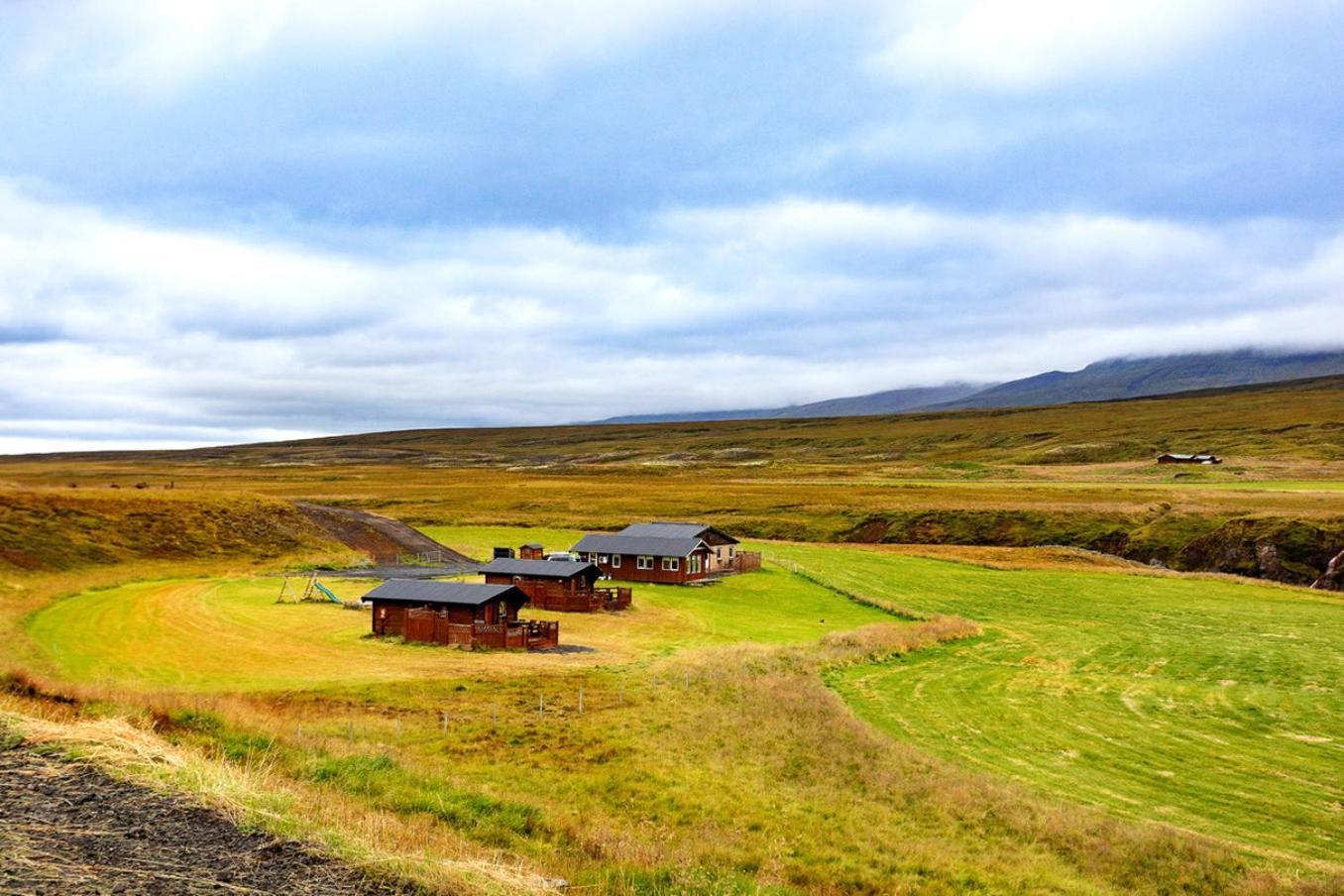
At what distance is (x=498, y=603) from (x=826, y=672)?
711 inches

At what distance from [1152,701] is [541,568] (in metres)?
37.3

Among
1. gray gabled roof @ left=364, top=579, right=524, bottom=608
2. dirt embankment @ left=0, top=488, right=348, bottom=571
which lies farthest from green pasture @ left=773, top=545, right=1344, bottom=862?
dirt embankment @ left=0, top=488, right=348, bottom=571

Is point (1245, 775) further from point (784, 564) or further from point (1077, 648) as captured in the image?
point (784, 564)

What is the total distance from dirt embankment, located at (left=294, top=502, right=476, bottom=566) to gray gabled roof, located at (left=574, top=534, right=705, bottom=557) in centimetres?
1075

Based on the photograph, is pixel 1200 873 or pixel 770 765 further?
pixel 770 765

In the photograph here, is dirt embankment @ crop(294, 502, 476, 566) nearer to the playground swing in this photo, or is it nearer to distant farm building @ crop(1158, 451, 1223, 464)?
the playground swing

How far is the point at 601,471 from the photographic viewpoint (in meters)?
187

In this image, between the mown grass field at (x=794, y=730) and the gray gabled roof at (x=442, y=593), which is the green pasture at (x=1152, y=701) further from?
the gray gabled roof at (x=442, y=593)

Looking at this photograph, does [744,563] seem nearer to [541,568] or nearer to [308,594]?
[541,568]

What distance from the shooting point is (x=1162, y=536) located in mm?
83250

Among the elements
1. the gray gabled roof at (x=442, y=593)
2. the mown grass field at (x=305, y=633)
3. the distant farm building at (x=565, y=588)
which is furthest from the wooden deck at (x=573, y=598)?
the gray gabled roof at (x=442, y=593)

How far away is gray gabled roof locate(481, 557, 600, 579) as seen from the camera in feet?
197

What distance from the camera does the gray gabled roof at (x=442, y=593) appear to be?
47656 millimetres

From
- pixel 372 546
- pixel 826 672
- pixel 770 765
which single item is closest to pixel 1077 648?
pixel 826 672
